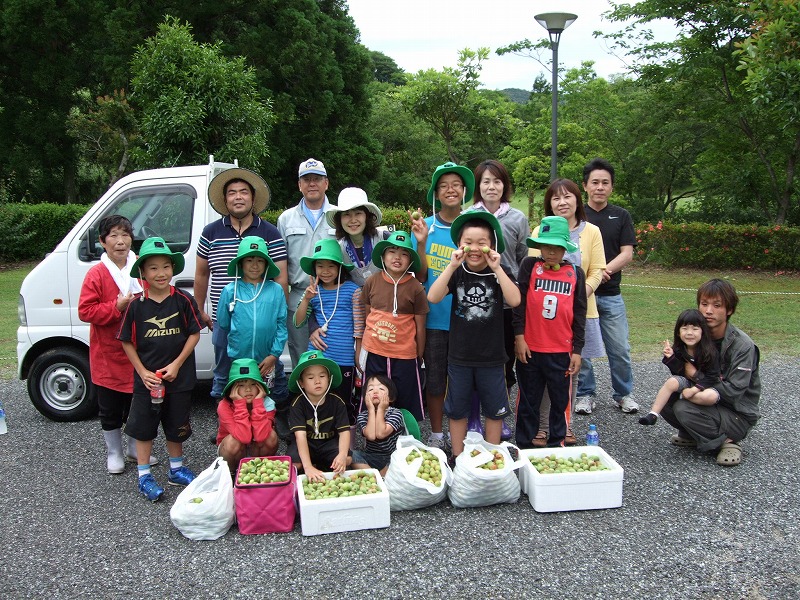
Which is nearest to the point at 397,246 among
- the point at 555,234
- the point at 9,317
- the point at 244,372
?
the point at 555,234

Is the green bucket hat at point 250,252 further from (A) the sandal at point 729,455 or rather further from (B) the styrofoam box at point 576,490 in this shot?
(A) the sandal at point 729,455

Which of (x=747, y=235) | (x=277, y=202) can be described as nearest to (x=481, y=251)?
(x=747, y=235)

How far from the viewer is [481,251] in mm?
4430

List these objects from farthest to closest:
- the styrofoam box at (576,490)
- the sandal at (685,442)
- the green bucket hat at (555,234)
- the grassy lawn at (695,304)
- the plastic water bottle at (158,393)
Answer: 1. the grassy lawn at (695,304)
2. the sandal at (685,442)
3. the green bucket hat at (555,234)
4. the plastic water bottle at (158,393)
5. the styrofoam box at (576,490)

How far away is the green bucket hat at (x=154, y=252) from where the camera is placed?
4508 millimetres

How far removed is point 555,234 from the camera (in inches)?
182

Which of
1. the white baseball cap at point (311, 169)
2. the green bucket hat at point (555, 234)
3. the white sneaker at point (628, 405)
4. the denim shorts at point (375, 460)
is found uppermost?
the white baseball cap at point (311, 169)

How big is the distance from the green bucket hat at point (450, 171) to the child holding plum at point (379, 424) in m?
1.31

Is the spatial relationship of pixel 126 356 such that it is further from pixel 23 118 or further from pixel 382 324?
pixel 23 118

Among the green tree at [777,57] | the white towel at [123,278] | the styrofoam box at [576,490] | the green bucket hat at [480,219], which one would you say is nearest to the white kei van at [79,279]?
the white towel at [123,278]

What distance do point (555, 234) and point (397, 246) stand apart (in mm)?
1077

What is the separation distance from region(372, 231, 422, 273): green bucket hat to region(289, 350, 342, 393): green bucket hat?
2.52 ft

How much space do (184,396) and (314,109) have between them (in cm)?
2124

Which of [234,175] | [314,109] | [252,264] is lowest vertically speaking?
[252,264]
